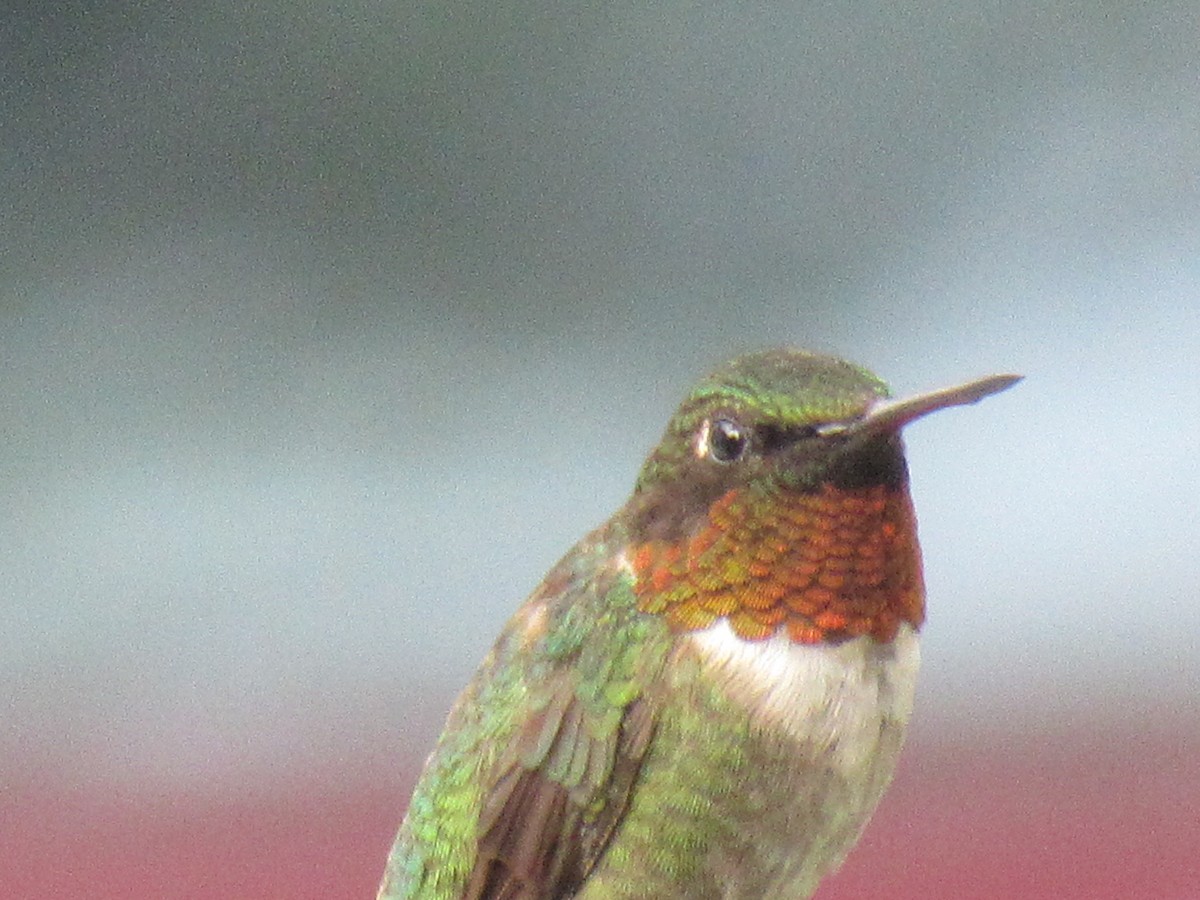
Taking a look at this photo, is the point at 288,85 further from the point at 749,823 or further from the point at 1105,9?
the point at 749,823

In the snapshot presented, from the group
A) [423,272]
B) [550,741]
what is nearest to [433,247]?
[423,272]

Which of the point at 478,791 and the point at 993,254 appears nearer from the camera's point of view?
the point at 478,791

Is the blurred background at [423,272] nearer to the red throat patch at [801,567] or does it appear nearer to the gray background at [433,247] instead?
the gray background at [433,247]

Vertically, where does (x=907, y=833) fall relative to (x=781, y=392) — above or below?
below

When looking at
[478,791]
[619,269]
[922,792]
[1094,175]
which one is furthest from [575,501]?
[478,791]

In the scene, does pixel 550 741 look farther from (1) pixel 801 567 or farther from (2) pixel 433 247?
(2) pixel 433 247
